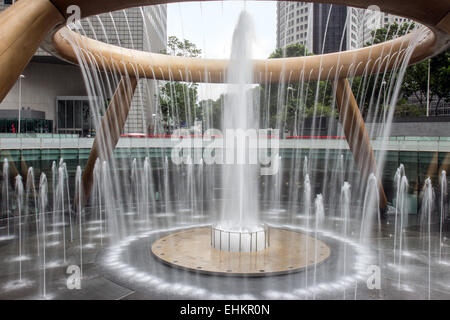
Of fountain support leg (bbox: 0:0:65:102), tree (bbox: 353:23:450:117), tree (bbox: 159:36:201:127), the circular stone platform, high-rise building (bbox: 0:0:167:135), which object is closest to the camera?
fountain support leg (bbox: 0:0:65:102)

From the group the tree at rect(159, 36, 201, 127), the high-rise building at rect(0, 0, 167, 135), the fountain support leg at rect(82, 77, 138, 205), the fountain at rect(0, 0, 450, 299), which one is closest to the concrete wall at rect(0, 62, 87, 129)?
the high-rise building at rect(0, 0, 167, 135)

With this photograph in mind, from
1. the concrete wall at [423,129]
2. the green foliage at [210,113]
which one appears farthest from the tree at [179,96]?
the concrete wall at [423,129]

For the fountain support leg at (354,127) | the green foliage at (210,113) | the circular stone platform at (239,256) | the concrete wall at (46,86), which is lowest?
the circular stone platform at (239,256)

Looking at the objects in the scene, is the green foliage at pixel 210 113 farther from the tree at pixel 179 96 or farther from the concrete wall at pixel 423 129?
the concrete wall at pixel 423 129

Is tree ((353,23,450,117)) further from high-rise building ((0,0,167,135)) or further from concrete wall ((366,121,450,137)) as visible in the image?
high-rise building ((0,0,167,135))

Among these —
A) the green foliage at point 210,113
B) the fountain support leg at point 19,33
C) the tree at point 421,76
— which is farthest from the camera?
the green foliage at point 210,113

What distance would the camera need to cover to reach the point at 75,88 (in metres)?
51.7

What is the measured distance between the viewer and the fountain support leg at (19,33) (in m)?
6.18

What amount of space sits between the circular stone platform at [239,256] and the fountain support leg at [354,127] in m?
5.33

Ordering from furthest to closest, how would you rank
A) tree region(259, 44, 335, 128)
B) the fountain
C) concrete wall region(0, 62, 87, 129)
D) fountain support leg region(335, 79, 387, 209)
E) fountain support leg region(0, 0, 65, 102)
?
concrete wall region(0, 62, 87, 129) → tree region(259, 44, 335, 128) → fountain support leg region(335, 79, 387, 209) → the fountain → fountain support leg region(0, 0, 65, 102)

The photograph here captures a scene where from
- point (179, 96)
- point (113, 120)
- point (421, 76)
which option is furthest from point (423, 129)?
point (179, 96)

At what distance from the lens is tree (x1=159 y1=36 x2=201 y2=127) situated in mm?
36094

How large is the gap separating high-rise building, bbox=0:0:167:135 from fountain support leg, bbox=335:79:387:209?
109ft
